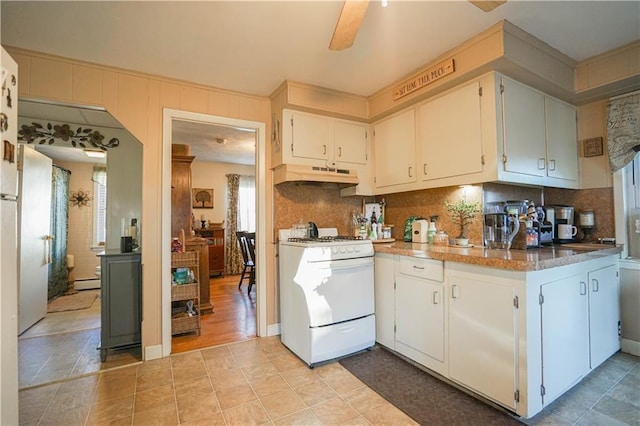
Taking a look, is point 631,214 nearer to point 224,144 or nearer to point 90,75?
point 90,75

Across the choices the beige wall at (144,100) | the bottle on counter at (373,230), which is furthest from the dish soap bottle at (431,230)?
the beige wall at (144,100)

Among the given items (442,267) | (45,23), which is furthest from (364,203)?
(45,23)

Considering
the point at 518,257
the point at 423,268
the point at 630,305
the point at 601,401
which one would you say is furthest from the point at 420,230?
the point at 630,305

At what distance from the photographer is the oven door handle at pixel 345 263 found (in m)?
2.37

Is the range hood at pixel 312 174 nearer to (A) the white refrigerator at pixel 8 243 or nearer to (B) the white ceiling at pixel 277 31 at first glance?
(B) the white ceiling at pixel 277 31

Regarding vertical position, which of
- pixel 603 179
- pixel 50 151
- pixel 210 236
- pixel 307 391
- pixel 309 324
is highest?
pixel 50 151

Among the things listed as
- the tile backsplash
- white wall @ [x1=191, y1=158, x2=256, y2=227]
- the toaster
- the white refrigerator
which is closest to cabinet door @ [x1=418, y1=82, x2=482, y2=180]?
the tile backsplash

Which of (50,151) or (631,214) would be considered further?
(50,151)

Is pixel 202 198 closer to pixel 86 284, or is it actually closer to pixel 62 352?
pixel 86 284

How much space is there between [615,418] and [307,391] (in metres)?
1.79

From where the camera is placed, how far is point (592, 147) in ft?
8.56

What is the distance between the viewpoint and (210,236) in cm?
617

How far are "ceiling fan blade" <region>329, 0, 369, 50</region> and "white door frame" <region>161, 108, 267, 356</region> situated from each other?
4.75ft

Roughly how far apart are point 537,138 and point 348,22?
180 centimetres
